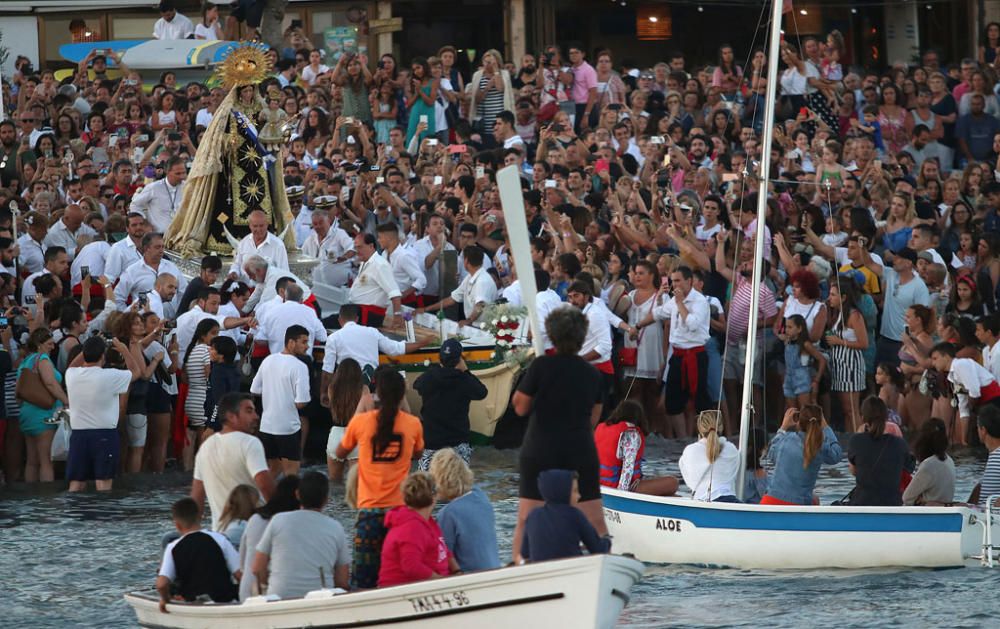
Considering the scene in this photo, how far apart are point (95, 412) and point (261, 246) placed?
3.91 metres

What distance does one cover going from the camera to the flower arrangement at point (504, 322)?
1920 cm

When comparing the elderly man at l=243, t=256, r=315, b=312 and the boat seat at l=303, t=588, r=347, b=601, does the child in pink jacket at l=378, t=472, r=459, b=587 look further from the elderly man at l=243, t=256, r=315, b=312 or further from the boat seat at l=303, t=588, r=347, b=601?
the elderly man at l=243, t=256, r=315, b=312

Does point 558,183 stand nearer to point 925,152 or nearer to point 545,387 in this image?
point 925,152

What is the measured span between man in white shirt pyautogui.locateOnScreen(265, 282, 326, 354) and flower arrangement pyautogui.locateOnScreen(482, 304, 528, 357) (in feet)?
6.85

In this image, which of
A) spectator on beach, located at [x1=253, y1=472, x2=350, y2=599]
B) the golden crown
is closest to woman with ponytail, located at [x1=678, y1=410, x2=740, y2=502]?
spectator on beach, located at [x1=253, y1=472, x2=350, y2=599]

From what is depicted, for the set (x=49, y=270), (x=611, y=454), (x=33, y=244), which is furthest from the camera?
(x=33, y=244)

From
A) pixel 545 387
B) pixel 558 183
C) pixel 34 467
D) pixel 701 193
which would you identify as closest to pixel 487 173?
pixel 558 183

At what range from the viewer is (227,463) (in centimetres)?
1152

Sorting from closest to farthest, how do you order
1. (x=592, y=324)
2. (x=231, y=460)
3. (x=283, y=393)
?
(x=231, y=460)
(x=283, y=393)
(x=592, y=324)

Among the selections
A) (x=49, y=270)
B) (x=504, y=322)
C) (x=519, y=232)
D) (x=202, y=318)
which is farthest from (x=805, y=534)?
(x=49, y=270)

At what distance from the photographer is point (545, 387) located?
1082 cm

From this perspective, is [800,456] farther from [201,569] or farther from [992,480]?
[201,569]

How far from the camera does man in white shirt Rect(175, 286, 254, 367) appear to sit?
712 inches

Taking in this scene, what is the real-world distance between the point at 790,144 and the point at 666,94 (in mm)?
3758
